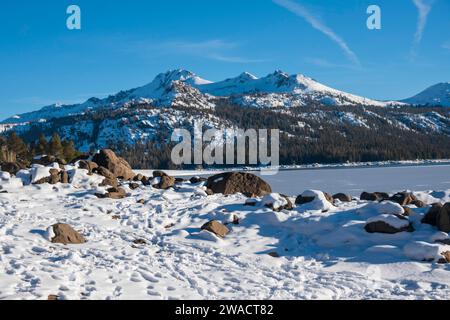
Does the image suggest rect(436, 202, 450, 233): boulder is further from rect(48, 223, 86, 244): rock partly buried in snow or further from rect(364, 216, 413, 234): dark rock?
rect(48, 223, 86, 244): rock partly buried in snow

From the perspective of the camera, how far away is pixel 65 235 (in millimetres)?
14266

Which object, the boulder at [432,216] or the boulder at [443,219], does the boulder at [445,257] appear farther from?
the boulder at [432,216]

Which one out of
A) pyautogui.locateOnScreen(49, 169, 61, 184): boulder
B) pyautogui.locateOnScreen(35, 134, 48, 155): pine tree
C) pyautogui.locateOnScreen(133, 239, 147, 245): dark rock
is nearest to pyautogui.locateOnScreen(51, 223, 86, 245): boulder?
pyautogui.locateOnScreen(133, 239, 147, 245): dark rock

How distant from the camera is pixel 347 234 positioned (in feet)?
49.9

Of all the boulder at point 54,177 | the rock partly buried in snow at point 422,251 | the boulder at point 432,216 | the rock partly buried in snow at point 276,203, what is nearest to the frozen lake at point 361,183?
the rock partly buried in snow at point 276,203

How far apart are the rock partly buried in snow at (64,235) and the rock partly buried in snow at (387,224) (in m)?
10.0

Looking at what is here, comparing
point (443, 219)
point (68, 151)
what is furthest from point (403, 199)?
point (68, 151)

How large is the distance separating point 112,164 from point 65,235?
15.0 m

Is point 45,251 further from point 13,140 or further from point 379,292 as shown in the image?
point 13,140

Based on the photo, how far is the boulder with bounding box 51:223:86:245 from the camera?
14101 millimetres

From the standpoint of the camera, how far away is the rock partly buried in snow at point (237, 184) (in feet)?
78.0

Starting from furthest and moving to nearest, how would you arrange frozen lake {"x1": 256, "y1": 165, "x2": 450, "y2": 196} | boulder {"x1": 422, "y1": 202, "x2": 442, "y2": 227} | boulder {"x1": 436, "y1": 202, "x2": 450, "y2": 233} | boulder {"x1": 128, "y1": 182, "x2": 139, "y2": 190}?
1. frozen lake {"x1": 256, "y1": 165, "x2": 450, "y2": 196}
2. boulder {"x1": 128, "y1": 182, "x2": 139, "y2": 190}
3. boulder {"x1": 422, "y1": 202, "x2": 442, "y2": 227}
4. boulder {"x1": 436, "y1": 202, "x2": 450, "y2": 233}

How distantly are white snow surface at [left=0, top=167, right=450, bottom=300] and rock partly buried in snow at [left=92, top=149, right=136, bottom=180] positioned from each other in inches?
312
